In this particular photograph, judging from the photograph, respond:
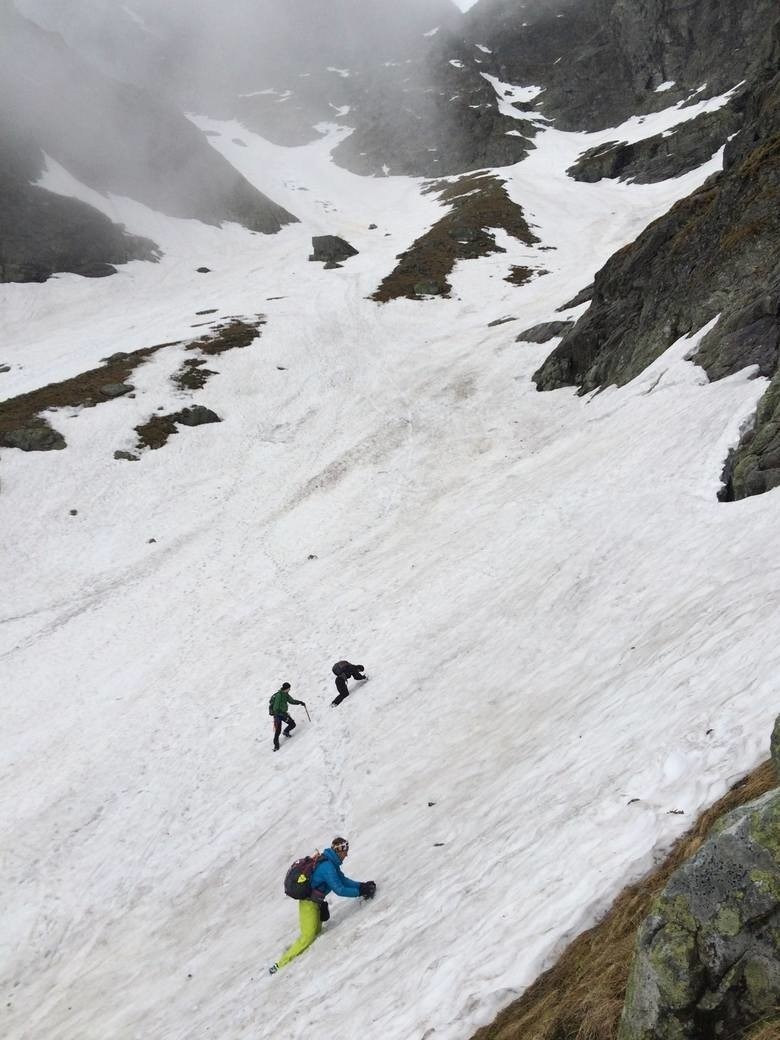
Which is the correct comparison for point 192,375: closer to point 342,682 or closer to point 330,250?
point 342,682

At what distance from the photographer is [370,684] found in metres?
16.4

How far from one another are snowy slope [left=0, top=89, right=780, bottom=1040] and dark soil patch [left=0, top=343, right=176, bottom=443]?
94.1 inches

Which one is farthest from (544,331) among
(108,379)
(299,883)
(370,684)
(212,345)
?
(299,883)

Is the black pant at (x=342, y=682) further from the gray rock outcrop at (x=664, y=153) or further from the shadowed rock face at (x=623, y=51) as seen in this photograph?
the shadowed rock face at (x=623, y=51)

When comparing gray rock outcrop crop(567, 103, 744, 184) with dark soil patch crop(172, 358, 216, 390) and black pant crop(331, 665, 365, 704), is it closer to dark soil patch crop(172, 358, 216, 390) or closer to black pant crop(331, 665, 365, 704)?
dark soil patch crop(172, 358, 216, 390)

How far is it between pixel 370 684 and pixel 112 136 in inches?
4644

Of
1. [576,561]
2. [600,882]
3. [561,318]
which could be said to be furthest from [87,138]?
[600,882]

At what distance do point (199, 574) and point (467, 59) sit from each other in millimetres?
182300

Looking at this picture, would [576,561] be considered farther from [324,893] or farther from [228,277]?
[228,277]

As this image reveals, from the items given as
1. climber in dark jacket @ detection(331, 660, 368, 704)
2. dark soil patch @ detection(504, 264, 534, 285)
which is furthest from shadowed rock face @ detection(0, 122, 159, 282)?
climber in dark jacket @ detection(331, 660, 368, 704)

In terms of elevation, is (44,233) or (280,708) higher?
(44,233)

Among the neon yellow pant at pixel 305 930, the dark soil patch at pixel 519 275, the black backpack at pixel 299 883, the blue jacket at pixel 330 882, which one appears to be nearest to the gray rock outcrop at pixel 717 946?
the blue jacket at pixel 330 882

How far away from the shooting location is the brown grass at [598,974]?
4586mm

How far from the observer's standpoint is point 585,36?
519ft
